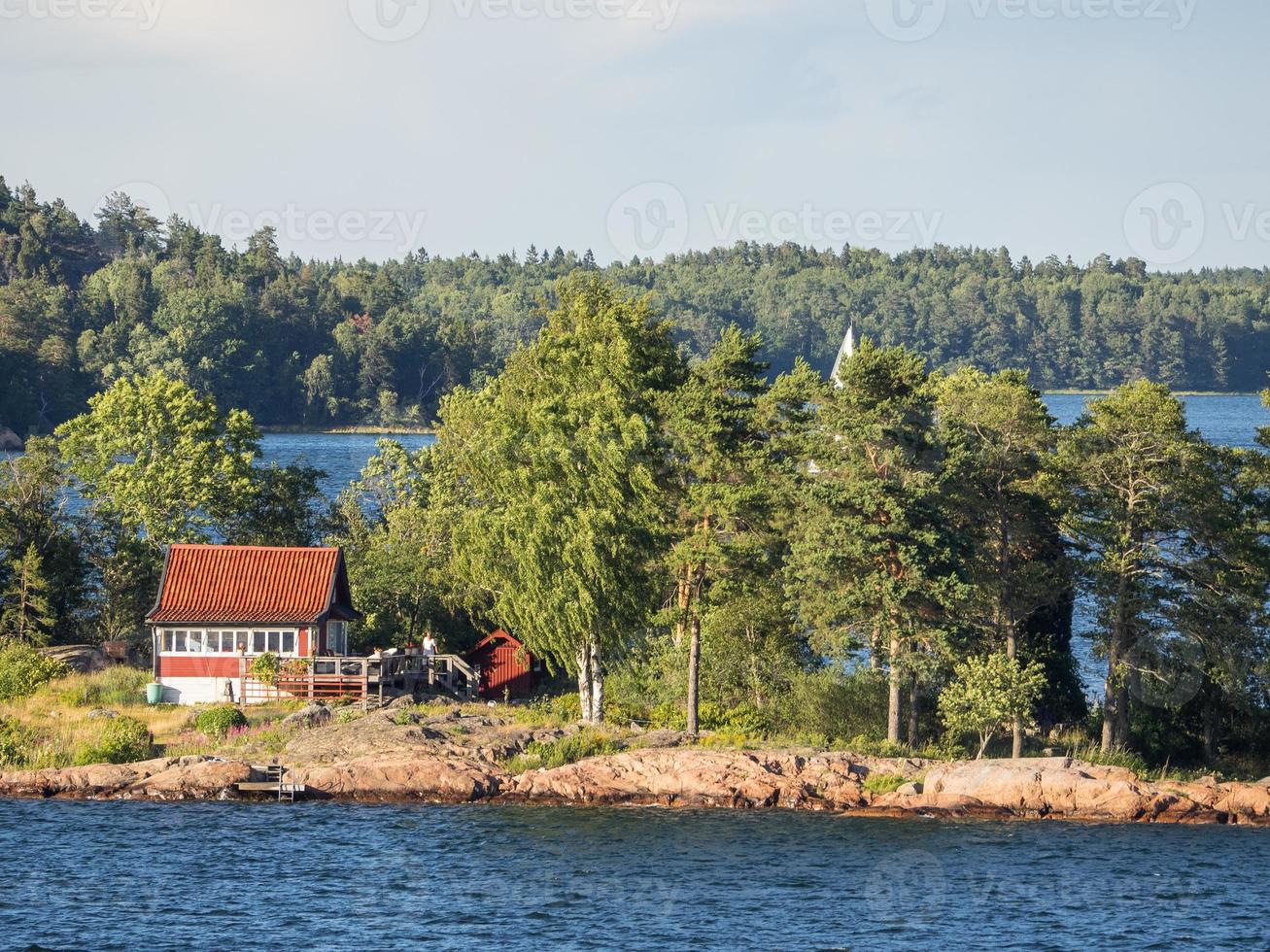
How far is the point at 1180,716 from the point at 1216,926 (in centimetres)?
1800

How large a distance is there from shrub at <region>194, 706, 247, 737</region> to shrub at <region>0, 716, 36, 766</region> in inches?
204

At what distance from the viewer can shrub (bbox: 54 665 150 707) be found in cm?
5675

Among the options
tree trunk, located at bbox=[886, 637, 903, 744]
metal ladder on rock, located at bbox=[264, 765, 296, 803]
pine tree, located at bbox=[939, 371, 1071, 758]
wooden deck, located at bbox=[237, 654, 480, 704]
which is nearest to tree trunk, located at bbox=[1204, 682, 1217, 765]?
pine tree, located at bbox=[939, 371, 1071, 758]

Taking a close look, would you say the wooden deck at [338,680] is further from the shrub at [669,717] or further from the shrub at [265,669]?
the shrub at [669,717]

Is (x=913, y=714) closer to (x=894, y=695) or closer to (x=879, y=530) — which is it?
(x=894, y=695)

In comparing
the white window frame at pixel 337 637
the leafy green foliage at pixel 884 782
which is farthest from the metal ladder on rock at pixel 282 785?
the leafy green foliage at pixel 884 782

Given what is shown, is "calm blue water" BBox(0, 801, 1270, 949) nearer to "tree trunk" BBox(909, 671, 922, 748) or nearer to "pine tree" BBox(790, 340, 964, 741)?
"tree trunk" BBox(909, 671, 922, 748)

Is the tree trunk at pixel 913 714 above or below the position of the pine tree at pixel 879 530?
below

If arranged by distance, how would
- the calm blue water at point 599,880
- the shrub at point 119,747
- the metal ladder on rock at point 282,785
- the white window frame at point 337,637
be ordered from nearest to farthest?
the calm blue water at point 599,880, the metal ladder on rock at point 282,785, the shrub at point 119,747, the white window frame at point 337,637

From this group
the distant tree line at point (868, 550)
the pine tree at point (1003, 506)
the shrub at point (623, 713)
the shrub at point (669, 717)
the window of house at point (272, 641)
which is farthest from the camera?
the window of house at point (272, 641)

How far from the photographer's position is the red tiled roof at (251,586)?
5906cm

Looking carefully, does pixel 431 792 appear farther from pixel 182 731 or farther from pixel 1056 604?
pixel 1056 604

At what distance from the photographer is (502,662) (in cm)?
6241

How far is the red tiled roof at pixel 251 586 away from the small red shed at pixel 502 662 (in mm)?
4959
